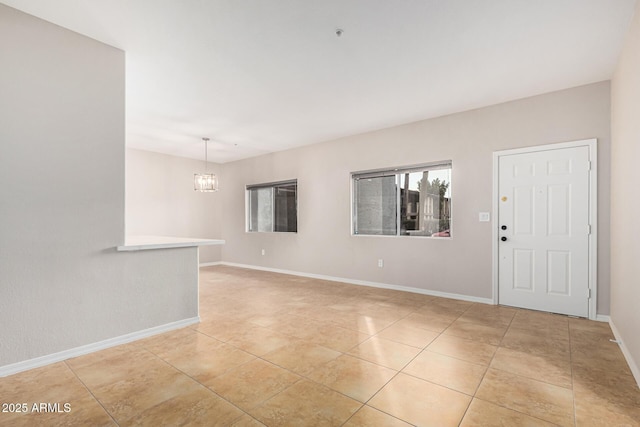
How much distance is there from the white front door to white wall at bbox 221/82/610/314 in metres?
0.15

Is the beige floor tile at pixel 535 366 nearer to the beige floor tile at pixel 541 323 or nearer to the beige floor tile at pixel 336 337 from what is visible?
the beige floor tile at pixel 541 323

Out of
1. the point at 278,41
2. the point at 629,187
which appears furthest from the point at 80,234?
the point at 629,187

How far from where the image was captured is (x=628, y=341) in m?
2.44

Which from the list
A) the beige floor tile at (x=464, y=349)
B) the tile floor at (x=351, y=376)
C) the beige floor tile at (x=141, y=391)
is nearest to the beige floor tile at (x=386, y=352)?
the tile floor at (x=351, y=376)

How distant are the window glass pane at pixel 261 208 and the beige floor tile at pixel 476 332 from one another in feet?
15.1

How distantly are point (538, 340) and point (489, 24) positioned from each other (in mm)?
2792

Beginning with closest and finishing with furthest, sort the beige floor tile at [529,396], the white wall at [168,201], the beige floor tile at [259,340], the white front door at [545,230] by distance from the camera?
the beige floor tile at [529,396]
the beige floor tile at [259,340]
the white front door at [545,230]
the white wall at [168,201]

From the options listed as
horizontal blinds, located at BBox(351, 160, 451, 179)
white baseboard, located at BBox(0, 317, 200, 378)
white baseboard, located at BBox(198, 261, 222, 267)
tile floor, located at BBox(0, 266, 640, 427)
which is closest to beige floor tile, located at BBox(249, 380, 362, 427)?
tile floor, located at BBox(0, 266, 640, 427)

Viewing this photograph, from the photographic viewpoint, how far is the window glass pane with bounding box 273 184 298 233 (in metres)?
6.39

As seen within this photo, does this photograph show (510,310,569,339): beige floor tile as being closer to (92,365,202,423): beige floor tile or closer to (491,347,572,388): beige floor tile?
(491,347,572,388): beige floor tile

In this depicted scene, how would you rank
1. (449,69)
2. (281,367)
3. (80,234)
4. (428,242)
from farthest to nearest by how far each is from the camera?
(428,242)
(449,69)
(80,234)
(281,367)

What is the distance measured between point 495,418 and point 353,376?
0.88 metres

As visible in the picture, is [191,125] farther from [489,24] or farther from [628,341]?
[628,341]

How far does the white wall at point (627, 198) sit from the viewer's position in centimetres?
221
